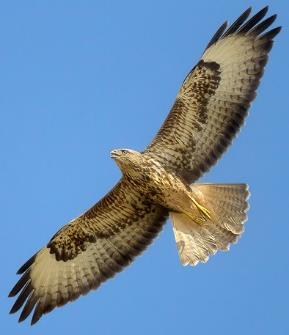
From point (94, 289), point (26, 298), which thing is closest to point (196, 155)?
point (94, 289)

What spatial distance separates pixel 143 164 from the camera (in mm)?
10984

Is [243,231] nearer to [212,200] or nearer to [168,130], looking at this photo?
[212,200]

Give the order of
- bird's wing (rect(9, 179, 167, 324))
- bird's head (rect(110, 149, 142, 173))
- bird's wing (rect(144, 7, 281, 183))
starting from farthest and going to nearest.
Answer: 1. bird's wing (rect(9, 179, 167, 324))
2. bird's wing (rect(144, 7, 281, 183))
3. bird's head (rect(110, 149, 142, 173))

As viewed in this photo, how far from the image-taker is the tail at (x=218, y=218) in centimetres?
1101

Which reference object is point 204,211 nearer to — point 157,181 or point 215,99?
point 157,181

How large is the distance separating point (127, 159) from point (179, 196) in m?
0.85

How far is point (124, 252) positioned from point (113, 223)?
1.43ft

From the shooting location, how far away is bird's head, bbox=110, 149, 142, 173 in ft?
36.0

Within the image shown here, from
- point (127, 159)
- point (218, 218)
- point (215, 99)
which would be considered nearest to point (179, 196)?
point (218, 218)

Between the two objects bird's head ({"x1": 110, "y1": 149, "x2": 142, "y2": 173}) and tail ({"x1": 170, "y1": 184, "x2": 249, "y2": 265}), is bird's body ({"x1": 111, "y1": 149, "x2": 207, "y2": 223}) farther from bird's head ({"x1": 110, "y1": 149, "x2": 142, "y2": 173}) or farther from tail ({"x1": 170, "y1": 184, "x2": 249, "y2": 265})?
tail ({"x1": 170, "y1": 184, "x2": 249, "y2": 265})

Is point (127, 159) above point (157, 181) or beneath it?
above

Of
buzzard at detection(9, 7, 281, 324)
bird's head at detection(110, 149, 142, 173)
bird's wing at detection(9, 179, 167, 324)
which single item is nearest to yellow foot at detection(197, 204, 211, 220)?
buzzard at detection(9, 7, 281, 324)

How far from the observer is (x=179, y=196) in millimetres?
10992

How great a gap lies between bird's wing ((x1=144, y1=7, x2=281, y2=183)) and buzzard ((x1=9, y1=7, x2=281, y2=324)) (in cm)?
1
